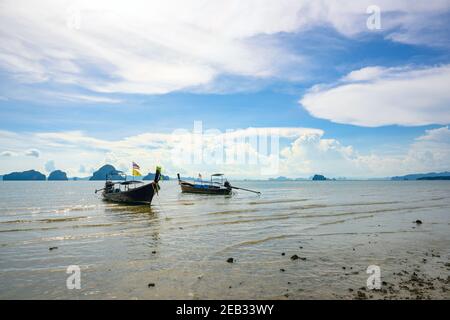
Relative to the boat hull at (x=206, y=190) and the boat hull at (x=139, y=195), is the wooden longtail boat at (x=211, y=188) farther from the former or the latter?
the boat hull at (x=139, y=195)

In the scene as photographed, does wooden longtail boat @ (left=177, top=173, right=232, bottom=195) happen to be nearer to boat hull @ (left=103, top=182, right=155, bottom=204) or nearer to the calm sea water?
boat hull @ (left=103, top=182, right=155, bottom=204)

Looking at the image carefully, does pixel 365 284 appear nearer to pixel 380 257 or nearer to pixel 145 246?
pixel 380 257

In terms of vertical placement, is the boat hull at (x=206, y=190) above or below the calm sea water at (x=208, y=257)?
above

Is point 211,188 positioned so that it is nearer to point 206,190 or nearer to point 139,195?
point 206,190

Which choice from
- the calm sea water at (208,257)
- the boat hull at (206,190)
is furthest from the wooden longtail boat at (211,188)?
the calm sea water at (208,257)

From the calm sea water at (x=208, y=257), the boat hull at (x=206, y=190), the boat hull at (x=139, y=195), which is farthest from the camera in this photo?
the boat hull at (x=206, y=190)

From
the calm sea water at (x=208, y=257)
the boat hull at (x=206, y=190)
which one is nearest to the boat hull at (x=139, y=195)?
the calm sea water at (x=208, y=257)

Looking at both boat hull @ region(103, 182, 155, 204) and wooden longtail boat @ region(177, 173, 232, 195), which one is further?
wooden longtail boat @ region(177, 173, 232, 195)

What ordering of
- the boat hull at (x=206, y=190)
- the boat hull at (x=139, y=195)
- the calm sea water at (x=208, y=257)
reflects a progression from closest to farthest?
the calm sea water at (x=208, y=257)
the boat hull at (x=139, y=195)
the boat hull at (x=206, y=190)

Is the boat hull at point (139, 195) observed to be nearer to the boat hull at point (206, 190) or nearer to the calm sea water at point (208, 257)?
the calm sea water at point (208, 257)

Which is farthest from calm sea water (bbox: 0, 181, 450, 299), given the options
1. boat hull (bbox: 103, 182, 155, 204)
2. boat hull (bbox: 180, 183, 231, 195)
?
boat hull (bbox: 180, 183, 231, 195)

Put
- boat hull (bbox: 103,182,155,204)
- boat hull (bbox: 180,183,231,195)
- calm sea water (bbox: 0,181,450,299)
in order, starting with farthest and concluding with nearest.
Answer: boat hull (bbox: 180,183,231,195) < boat hull (bbox: 103,182,155,204) < calm sea water (bbox: 0,181,450,299)

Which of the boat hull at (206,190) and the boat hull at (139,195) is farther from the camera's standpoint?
the boat hull at (206,190)
